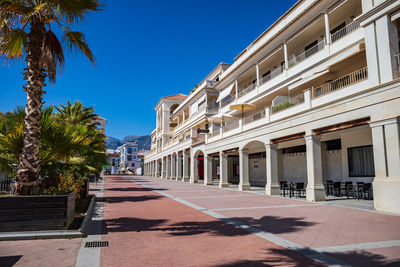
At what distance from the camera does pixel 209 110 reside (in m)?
31.6

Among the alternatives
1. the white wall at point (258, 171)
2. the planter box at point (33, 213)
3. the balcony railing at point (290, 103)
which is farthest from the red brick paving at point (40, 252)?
the white wall at point (258, 171)

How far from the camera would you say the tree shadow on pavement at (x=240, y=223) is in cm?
701

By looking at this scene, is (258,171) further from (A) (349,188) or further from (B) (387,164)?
(B) (387,164)

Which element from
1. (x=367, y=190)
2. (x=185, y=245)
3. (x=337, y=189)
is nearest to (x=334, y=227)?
(x=185, y=245)

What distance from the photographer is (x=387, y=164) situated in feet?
32.5

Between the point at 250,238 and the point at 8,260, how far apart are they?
464 centimetres

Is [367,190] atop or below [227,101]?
below

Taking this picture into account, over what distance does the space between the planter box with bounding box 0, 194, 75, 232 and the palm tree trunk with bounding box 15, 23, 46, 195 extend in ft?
2.41

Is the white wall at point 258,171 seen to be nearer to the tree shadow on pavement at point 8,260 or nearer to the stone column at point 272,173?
the stone column at point 272,173

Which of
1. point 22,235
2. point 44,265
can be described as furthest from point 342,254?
point 22,235

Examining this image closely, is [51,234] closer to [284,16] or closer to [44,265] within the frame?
[44,265]

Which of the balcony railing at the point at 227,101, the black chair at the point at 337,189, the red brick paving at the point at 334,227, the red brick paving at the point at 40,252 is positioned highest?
the balcony railing at the point at 227,101

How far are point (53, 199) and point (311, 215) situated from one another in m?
7.78

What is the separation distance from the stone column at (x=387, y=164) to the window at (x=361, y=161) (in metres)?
5.39
